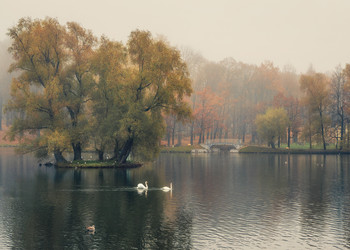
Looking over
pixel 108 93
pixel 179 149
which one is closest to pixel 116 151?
pixel 108 93

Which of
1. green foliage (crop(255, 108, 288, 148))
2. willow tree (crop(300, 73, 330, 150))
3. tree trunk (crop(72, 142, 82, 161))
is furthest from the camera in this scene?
green foliage (crop(255, 108, 288, 148))

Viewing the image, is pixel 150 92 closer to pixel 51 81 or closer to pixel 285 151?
pixel 51 81

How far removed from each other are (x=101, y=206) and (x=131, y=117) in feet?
113

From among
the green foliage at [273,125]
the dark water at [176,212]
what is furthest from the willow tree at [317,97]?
the dark water at [176,212]

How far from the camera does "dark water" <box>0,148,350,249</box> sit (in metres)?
27.2

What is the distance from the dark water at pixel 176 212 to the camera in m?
27.2

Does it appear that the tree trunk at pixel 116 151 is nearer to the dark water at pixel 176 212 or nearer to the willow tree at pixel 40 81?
the willow tree at pixel 40 81

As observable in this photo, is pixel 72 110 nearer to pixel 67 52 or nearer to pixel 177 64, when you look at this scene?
pixel 67 52

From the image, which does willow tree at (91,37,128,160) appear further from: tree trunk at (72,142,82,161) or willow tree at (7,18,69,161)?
willow tree at (7,18,69,161)

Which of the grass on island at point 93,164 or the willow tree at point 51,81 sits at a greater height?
the willow tree at point 51,81

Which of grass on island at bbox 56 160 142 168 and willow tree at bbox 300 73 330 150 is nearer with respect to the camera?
grass on island at bbox 56 160 142 168

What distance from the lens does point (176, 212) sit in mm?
36438

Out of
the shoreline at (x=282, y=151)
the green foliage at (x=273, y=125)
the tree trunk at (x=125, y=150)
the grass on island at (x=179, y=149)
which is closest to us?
the tree trunk at (x=125, y=150)

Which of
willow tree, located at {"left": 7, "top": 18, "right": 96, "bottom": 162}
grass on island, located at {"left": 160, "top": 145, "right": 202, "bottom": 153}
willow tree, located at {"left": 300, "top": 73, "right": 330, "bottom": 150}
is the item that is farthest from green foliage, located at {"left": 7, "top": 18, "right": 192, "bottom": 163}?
willow tree, located at {"left": 300, "top": 73, "right": 330, "bottom": 150}
